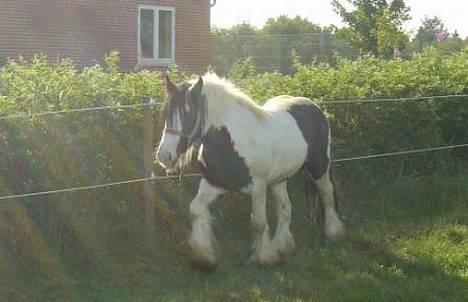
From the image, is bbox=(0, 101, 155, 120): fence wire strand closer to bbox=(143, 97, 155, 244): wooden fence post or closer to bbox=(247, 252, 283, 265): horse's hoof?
bbox=(143, 97, 155, 244): wooden fence post

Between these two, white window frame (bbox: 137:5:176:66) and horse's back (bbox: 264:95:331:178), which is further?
white window frame (bbox: 137:5:176:66)

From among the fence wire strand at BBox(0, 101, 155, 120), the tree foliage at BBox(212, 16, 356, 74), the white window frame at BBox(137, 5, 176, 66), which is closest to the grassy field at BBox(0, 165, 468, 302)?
the fence wire strand at BBox(0, 101, 155, 120)

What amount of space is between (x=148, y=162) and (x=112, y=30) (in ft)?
52.7

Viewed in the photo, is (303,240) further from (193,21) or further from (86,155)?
(193,21)

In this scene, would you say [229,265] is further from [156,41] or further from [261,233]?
[156,41]

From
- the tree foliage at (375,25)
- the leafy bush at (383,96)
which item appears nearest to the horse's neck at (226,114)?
the leafy bush at (383,96)

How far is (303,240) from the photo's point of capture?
754 centimetres

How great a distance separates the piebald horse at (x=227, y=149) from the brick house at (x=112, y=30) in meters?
13.9

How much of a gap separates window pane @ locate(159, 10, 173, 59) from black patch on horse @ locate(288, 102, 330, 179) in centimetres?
1646

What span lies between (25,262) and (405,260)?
345 centimetres

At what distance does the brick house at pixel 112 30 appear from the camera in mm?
20188

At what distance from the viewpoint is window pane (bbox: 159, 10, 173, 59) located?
23469mm

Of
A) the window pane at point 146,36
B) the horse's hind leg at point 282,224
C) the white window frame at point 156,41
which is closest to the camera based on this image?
the horse's hind leg at point 282,224

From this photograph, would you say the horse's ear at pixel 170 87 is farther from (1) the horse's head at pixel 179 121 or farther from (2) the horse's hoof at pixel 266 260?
(2) the horse's hoof at pixel 266 260
